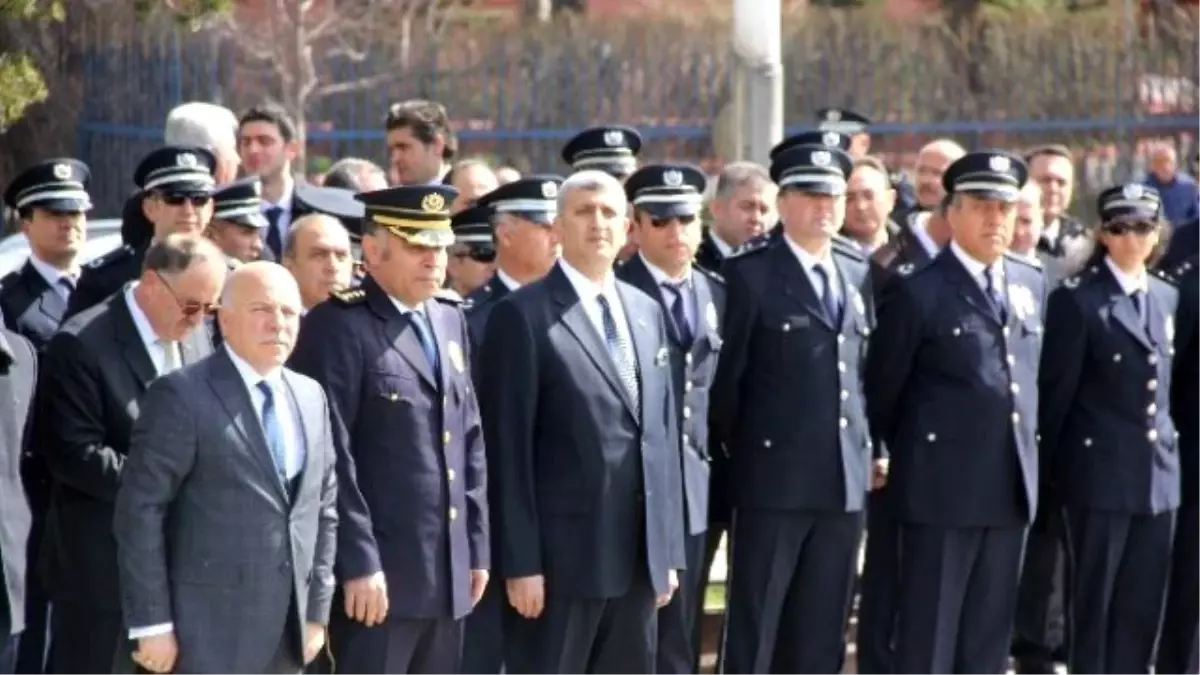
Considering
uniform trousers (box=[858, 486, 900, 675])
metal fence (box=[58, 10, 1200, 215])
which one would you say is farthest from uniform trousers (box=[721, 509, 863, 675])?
metal fence (box=[58, 10, 1200, 215])

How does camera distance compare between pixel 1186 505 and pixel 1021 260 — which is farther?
pixel 1186 505

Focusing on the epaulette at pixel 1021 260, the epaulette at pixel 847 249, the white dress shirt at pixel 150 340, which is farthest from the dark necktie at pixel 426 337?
the epaulette at pixel 1021 260

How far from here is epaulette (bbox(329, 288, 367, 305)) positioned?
8258mm

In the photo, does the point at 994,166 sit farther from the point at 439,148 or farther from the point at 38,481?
the point at 38,481

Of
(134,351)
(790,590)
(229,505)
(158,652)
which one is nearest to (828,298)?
(790,590)

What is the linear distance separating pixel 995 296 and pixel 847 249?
583mm

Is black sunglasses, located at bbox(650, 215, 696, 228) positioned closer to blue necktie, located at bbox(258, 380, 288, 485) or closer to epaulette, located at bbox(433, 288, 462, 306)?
epaulette, located at bbox(433, 288, 462, 306)

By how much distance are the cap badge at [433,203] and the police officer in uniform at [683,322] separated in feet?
4.54

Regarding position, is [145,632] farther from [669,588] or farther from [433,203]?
[669,588]

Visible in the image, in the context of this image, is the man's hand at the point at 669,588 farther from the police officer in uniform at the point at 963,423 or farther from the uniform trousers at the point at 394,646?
the police officer in uniform at the point at 963,423

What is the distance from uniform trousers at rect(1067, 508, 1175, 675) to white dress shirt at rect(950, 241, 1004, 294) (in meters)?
0.96

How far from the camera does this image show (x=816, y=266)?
988 centimetres

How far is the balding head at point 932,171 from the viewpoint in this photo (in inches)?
461

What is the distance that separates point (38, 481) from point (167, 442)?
1740 mm
